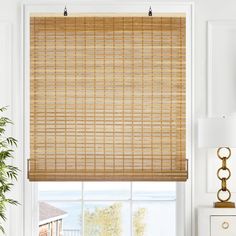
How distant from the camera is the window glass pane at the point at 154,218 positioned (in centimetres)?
426

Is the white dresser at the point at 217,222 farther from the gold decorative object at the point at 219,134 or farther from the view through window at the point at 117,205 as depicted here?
the view through window at the point at 117,205

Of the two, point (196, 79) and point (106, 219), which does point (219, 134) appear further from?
point (106, 219)

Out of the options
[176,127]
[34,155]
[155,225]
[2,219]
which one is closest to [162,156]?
[176,127]

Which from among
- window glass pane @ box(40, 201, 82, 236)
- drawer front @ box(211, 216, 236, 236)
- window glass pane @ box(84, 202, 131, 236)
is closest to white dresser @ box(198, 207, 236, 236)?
drawer front @ box(211, 216, 236, 236)

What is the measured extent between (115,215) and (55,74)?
114cm

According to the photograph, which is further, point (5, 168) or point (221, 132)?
point (5, 168)

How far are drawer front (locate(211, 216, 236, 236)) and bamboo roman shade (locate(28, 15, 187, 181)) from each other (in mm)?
404

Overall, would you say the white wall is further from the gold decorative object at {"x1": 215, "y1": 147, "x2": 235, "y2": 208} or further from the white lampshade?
the white lampshade

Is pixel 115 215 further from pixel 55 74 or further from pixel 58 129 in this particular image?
pixel 55 74

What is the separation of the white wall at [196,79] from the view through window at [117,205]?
0.21 meters

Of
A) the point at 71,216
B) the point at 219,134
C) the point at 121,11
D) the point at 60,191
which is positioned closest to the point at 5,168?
the point at 60,191

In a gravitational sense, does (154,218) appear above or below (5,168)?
below

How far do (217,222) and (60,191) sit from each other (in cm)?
118

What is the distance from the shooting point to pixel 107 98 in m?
4.14
